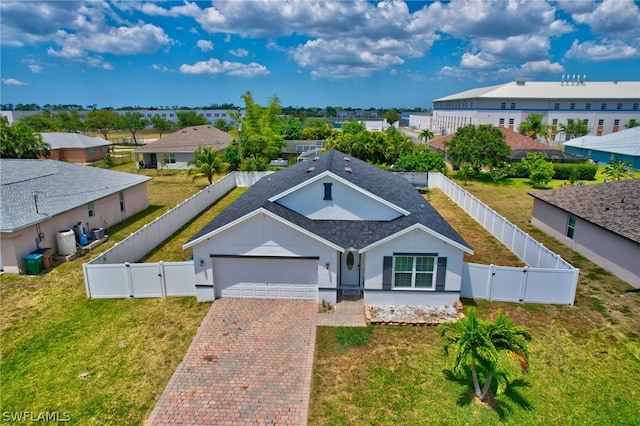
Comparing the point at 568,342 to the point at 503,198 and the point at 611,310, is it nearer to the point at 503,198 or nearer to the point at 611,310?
the point at 611,310

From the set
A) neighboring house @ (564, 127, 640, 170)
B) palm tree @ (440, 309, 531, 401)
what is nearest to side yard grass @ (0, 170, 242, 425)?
palm tree @ (440, 309, 531, 401)

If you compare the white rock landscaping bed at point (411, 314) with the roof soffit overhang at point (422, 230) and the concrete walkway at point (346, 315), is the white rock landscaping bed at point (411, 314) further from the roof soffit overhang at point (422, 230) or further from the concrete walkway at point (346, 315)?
the roof soffit overhang at point (422, 230)

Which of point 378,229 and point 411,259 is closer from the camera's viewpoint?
point 411,259

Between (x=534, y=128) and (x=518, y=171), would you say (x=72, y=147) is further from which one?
(x=534, y=128)

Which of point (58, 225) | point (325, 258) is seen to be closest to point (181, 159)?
point (58, 225)

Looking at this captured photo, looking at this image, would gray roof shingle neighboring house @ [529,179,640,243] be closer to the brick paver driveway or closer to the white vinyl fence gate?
the white vinyl fence gate

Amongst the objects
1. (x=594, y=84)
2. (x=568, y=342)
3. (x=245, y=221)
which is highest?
(x=594, y=84)

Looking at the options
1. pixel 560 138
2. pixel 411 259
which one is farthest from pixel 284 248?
pixel 560 138

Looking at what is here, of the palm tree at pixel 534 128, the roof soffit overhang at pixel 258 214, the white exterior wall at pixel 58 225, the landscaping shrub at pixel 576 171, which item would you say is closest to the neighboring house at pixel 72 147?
the white exterior wall at pixel 58 225
